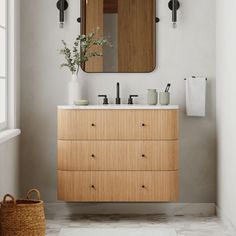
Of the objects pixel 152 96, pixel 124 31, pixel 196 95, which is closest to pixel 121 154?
pixel 152 96

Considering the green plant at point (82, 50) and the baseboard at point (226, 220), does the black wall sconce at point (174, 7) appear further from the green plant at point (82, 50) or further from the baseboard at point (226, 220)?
the baseboard at point (226, 220)

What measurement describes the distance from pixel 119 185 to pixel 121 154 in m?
0.24

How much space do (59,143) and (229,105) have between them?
130 cm

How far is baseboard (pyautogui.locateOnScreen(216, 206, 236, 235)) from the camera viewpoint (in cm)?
445

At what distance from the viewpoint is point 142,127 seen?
4.77 m

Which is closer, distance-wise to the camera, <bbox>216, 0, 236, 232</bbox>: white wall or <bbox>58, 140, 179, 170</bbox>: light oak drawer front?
<bbox>216, 0, 236, 232</bbox>: white wall

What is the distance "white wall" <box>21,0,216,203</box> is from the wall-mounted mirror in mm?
68

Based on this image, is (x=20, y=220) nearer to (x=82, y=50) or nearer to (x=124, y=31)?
(x=82, y=50)

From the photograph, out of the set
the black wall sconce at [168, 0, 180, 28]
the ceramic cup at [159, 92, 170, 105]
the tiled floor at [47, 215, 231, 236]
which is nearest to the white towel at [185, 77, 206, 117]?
the ceramic cup at [159, 92, 170, 105]

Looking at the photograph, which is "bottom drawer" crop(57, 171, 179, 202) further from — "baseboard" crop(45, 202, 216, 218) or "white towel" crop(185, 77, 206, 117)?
"white towel" crop(185, 77, 206, 117)

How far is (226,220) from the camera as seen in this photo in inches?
185

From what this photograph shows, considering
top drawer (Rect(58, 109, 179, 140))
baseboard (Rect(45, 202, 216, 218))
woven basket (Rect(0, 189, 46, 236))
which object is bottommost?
baseboard (Rect(45, 202, 216, 218))

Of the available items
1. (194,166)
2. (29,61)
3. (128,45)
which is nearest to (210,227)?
(194,166)

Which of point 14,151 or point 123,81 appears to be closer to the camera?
point 14,151
